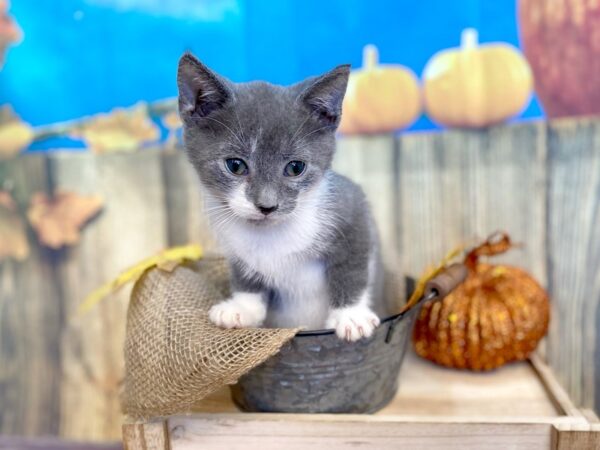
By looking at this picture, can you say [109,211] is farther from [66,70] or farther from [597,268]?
[597,268]

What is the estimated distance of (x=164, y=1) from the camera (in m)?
1.36

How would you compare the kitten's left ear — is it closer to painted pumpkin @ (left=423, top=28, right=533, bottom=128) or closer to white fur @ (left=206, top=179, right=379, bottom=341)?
white fur @ (left=206, top=179, right=379, bottom=341)

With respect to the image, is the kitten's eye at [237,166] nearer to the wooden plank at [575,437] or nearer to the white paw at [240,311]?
the white paw at [240,311]

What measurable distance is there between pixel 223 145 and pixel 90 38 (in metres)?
0.73

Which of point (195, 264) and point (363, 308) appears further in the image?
point (195, 264)

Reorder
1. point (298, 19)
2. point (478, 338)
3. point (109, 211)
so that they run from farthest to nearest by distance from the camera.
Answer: point (109, 211)
point (298, 19)
point (478, 338)

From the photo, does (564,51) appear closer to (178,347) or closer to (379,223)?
(379,223)

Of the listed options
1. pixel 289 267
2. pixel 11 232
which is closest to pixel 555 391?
pixel 289 267

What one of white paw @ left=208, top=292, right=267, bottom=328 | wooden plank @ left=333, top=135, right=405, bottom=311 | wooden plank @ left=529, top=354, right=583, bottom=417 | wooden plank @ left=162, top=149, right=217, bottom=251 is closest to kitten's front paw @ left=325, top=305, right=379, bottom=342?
white paw @ left=208, top=292, right=267, bottom=328

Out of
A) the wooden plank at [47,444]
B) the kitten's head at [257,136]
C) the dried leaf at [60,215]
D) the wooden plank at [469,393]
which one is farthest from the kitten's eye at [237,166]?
the wooden plank at [47,444]

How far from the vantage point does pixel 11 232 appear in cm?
148

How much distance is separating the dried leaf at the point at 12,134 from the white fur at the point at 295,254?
0.75 m

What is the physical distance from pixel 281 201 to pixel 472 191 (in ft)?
2.39

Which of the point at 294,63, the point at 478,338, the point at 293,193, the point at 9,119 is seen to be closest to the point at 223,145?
the point at 293,193
